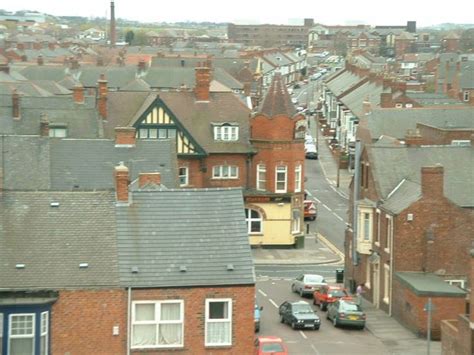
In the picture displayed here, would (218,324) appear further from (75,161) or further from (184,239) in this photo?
(75,161)

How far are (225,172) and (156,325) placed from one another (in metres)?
37.8

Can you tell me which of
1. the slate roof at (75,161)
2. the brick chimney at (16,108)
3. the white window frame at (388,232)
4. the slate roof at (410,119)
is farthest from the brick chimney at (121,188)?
the slate roof at (410,119)

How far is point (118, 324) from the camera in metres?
28.3

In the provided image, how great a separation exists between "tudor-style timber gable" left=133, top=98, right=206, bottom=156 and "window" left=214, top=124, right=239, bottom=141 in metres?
2.10

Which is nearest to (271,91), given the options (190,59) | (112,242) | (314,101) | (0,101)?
(0,101)

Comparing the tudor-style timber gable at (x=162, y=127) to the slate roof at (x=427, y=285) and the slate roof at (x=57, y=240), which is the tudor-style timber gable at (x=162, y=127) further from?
the slate roof at (x=57, y=240)

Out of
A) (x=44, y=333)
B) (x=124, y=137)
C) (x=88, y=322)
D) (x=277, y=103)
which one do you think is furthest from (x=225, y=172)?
(x=44, y=333)

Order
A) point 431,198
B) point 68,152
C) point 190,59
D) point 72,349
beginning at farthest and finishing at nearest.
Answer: point 190,59 → point 68,152 → point 431,198 → point 72,349

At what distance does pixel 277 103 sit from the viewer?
6531 cm

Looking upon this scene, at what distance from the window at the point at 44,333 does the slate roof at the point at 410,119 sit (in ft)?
175

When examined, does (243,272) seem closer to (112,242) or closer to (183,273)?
(183,273)

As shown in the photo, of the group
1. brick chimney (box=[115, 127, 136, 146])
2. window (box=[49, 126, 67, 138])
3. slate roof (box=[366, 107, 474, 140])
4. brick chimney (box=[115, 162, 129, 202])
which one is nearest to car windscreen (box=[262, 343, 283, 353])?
brick chimney (box=[115, 162, 129, 202])

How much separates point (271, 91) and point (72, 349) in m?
39.3

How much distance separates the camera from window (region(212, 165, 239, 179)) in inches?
2601
